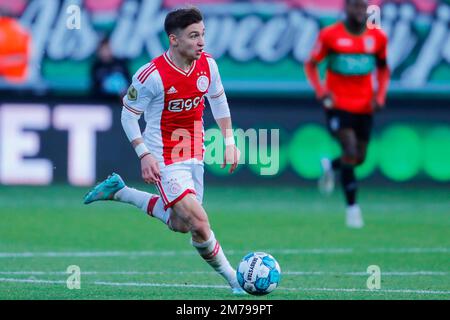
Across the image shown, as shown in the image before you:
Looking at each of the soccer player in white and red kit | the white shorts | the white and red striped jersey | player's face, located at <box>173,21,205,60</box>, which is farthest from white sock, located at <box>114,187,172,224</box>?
player's face, located at <box>173,21,205,60</box>

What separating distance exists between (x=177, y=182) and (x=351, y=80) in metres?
5.72

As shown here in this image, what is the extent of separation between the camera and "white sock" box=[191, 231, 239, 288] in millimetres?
7930

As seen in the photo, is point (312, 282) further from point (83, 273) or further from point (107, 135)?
point (107, 135)

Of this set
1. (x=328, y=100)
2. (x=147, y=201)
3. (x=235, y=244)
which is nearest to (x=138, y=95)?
(x=147, y=201)

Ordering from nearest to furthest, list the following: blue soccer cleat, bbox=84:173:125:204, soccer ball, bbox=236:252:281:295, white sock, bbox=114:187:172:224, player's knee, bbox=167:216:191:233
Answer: soccer ball, bbox=236:252:281:295 → player's knee, bbox=167:216:191:233 → white sock, bbox=114:187:172:224 → blue soccer cleat, bbox=84:173:125:204

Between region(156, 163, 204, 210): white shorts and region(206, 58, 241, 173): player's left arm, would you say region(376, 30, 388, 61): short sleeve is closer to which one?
region(206, 58, 241, 173): player's left arm


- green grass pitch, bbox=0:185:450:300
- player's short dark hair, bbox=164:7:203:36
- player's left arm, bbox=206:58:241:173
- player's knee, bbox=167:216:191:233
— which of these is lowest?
green grass pitch, bbox=0:185:450:300

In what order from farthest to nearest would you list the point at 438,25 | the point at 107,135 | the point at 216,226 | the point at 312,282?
the point at 438,25
the point at 107,135
the point at 216,226
the point at 312,282

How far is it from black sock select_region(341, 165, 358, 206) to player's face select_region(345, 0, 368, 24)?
161cm

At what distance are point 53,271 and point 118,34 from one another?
910 cm

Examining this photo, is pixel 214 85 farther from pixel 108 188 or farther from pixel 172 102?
pixel 108 188

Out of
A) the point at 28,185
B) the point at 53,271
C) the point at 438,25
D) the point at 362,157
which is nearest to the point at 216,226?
the point at 362,157

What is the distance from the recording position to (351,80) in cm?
1339
